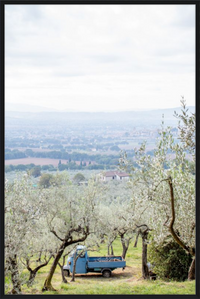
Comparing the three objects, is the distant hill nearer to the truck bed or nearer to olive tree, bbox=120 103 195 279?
olive tree, bbox=120 103 195 279

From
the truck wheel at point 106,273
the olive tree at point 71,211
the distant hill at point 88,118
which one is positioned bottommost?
the truck wheel at point 106,273

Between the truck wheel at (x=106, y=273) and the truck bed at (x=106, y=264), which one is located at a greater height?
the truck bed at (x=106, y=264)

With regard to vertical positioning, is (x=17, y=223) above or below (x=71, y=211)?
above

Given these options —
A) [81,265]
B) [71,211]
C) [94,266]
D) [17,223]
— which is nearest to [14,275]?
[17,223]

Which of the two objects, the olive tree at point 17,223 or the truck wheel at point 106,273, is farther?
the truck wheel at point 106,273

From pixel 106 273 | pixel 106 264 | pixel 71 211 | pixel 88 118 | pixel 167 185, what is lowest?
pixel 106 273

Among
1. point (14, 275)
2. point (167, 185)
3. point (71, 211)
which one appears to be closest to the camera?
point (14, 275)

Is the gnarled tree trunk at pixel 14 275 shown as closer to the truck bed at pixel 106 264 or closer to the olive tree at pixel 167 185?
the olive tree at pixel 167 185

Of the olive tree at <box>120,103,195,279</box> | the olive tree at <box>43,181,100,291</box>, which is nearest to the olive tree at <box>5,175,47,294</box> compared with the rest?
the olive tree at <box>43,181,100,291</box>

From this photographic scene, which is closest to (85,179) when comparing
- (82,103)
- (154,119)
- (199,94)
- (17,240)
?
(82,103)

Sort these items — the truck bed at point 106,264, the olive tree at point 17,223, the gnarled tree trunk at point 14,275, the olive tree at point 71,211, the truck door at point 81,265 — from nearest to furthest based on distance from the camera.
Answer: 1. the olive tree at point 17,223
2. the gnarled tree trunk at point 14,275
3. the olive tree at point 71,211
4. the truck bed at point 106,264
5. the truck door at point 81,265

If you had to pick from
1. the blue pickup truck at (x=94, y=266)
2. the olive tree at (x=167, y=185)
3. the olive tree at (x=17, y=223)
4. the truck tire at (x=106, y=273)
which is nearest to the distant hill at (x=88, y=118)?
the olive tree at (x=167, y=185)

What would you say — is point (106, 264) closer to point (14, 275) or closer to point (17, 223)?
point (14, 275)

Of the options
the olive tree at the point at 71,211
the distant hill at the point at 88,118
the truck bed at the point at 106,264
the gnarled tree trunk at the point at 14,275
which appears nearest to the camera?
the gnarled tree trunk at the point at 14,275
